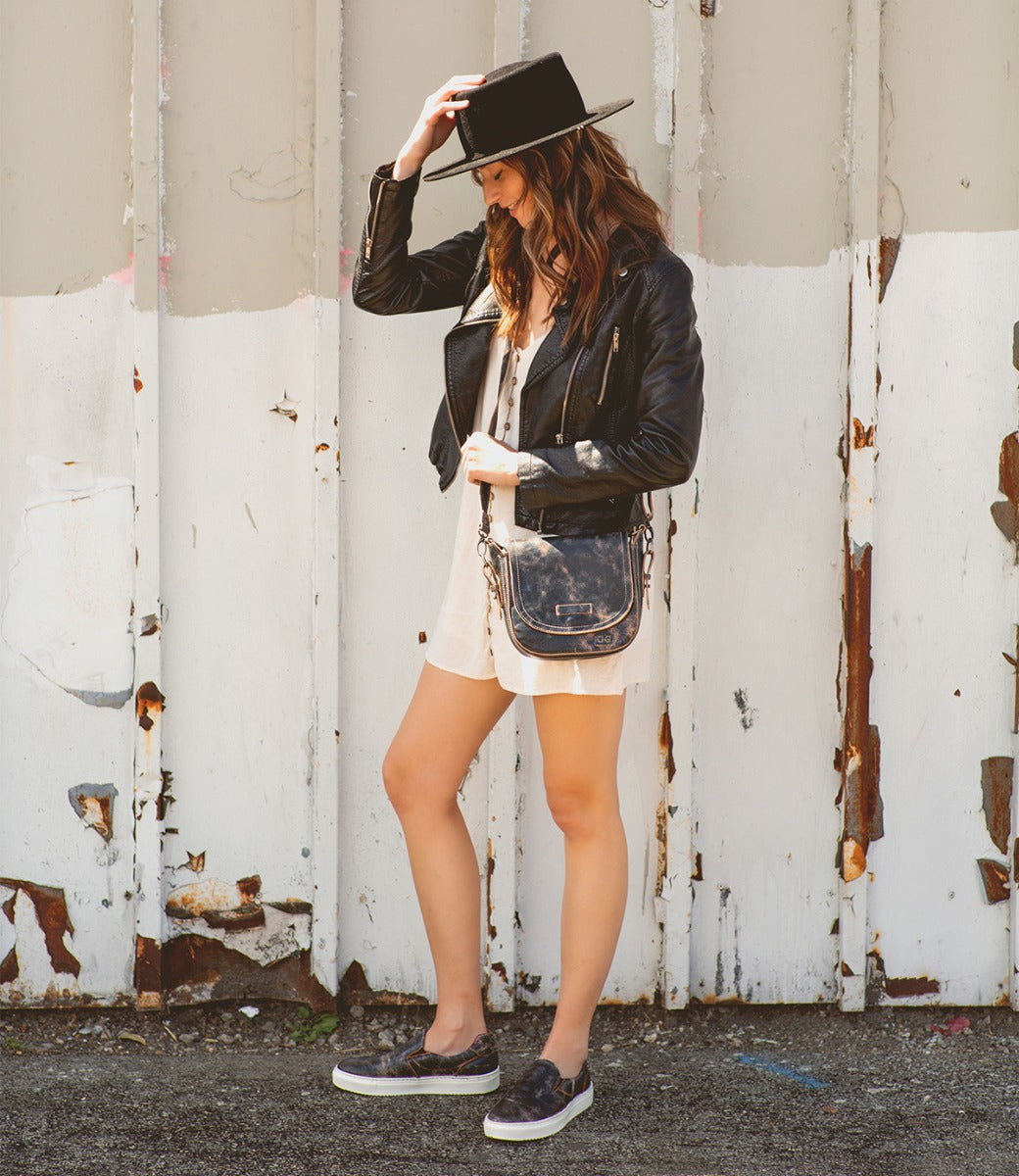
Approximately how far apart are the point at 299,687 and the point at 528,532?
90cm

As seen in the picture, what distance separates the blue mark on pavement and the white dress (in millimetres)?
1077

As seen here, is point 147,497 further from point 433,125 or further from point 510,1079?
point 510,1079

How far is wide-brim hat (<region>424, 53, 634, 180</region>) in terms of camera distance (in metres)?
2.49

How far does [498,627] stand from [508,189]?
876 mm

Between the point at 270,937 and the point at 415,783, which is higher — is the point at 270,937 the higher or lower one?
the lower one

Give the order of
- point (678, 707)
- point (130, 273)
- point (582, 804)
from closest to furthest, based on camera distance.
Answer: point (582, 804) → point (130, 273) → point (678, 707)

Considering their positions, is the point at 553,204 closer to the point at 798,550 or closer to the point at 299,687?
the point at 798,550

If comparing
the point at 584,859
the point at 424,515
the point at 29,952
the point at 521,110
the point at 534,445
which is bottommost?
the point at 29,952

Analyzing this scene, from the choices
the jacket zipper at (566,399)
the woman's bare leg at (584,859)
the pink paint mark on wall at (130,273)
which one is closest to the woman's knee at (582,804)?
the woman's bare leg at (584,859)

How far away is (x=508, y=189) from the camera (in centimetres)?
260

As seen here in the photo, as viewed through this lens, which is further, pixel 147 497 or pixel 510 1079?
pixel 147 497

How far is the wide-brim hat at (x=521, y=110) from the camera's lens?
2.49m

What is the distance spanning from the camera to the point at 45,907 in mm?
3229

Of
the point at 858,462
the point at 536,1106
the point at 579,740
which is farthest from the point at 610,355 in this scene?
the point at 536,1106
